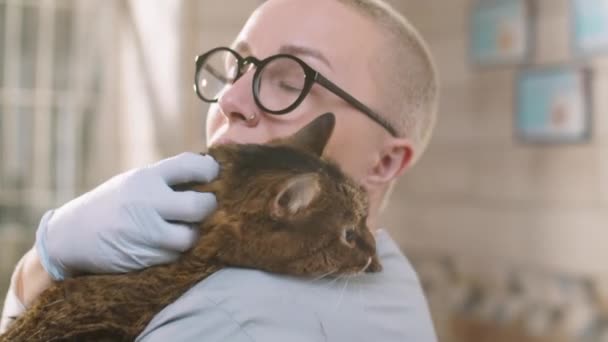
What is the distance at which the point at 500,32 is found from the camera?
113 inches

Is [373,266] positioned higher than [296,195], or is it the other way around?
[296,195]

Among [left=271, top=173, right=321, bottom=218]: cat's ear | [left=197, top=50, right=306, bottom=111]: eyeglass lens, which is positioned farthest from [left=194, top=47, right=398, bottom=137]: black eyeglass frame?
[left=271, top=173, right=321, bottom=218]: cat's ear

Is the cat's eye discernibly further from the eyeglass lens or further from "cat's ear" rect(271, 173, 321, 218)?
the eyeglass lens

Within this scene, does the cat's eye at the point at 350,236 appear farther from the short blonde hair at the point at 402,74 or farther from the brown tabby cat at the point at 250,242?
the short blonde hair at the point at 402,74

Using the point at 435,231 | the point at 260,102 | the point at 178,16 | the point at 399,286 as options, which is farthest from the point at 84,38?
the point at 399,286

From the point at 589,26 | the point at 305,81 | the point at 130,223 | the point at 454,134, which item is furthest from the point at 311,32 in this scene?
the point at 454,134

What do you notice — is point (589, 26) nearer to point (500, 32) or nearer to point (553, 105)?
point (553, 105)

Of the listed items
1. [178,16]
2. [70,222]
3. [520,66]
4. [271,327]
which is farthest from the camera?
[178,16]

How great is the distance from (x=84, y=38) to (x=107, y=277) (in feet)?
9.51

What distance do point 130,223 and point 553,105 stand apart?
2.12 m

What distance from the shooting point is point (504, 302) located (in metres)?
2.85

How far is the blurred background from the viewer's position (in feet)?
8.30

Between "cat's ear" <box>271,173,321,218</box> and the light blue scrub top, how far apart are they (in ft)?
0.33

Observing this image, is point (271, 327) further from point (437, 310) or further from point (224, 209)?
point (437, 310)
